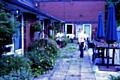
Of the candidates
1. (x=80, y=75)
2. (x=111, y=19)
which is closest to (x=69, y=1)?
(x=111, y=19)

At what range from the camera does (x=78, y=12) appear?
25594mm

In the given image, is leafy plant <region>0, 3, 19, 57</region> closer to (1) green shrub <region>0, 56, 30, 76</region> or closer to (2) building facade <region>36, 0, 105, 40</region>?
(1) green shrub <region>0, 56, 30, 76</region>

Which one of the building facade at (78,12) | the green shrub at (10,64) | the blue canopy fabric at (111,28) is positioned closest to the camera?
the green shrub at (10,64)

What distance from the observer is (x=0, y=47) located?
5.83 m

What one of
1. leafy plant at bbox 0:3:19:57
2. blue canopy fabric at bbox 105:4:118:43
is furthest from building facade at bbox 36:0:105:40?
leafy plant at bbox 0:3:19:57

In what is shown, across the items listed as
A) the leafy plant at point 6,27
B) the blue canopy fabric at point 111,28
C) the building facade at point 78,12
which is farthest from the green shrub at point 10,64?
the building facade at point 78,12

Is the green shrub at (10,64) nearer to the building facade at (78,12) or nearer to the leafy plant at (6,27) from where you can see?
the leafy plant at (6,27)

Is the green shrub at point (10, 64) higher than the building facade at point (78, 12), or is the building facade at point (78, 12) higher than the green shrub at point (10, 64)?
the building facade at point (78, 12)

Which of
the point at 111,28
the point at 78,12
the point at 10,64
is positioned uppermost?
the point at 78,12

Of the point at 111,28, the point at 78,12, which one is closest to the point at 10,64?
the point at 111,28

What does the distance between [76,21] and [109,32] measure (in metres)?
17.9

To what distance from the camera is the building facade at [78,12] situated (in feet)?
83.0

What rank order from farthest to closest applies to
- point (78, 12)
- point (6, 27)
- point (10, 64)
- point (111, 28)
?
point (78, 12) < point (111, 28) < point (10, 64) < point (6, 27)

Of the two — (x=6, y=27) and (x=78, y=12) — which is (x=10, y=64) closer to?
(x=6, y=27)
